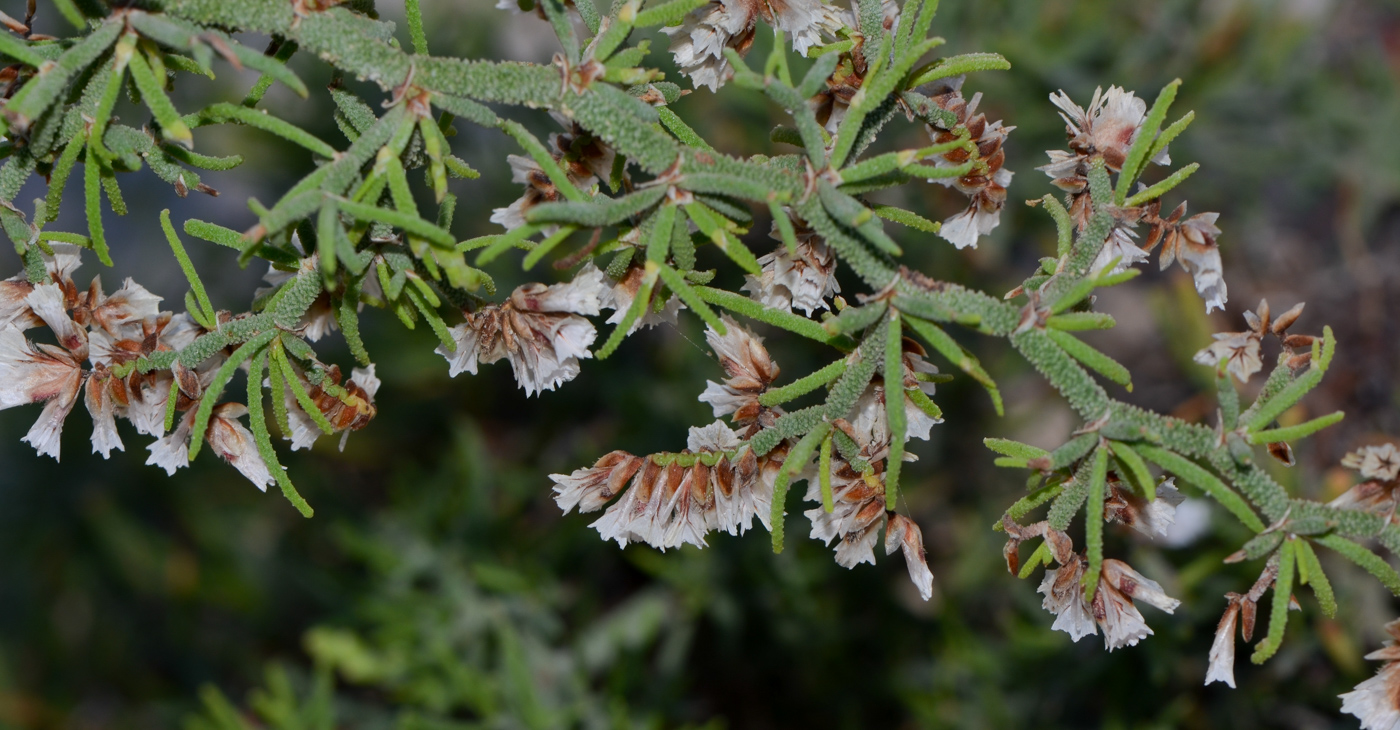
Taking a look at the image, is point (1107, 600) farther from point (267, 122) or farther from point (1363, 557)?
point (267, 122)

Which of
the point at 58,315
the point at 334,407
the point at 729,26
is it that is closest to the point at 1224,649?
the point at 729,26

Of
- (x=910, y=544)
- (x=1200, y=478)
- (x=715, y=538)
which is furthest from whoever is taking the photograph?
(x=715, y=538)

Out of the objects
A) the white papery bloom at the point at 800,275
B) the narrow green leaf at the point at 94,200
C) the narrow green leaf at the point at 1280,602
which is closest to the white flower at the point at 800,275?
the white papery bloom at the point at 800,275

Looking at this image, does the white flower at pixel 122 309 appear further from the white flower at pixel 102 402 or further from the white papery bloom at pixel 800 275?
the white papery bloom at pixel 800 275

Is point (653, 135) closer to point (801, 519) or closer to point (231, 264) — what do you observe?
point (801, 519)

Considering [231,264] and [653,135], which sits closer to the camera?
[653,135]

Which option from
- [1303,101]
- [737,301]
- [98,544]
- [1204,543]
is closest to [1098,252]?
[737,301]
